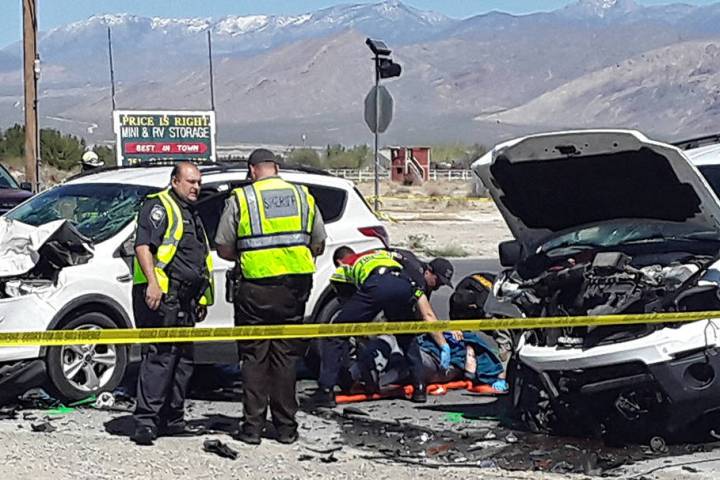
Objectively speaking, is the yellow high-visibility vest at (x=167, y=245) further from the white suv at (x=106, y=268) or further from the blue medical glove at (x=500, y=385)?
the blue medical glove at (x=500, y=385)

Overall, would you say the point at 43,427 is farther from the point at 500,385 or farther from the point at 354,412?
the point at 500,385

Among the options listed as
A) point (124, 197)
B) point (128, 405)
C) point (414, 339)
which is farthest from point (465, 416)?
point (124, 197)

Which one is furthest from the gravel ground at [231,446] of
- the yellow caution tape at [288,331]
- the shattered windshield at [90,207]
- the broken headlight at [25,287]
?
the shattered windshield at [90,207]

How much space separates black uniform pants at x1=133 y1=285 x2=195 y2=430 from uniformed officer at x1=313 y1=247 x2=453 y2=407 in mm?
1549

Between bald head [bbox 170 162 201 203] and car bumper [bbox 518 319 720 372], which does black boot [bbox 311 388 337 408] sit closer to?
bald head [bbox 170 162 201 203]

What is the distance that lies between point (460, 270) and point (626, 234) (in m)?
11.4

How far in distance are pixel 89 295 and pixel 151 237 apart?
137cm

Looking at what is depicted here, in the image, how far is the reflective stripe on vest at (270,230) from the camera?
302 inches

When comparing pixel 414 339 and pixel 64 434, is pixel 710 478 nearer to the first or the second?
pixel 414 339

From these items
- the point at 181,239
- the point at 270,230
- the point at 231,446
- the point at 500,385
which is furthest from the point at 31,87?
the point at 231,446

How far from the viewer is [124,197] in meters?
9.70

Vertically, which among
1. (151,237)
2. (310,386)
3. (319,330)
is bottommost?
(310,386)

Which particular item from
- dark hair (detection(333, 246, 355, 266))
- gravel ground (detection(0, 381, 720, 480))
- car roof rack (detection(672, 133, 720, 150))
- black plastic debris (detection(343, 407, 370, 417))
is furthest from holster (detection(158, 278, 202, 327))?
car roof rack (detection(672, 133, 720, 150))

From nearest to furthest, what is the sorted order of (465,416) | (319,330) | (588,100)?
(319,330), (465,416), (588,100)
